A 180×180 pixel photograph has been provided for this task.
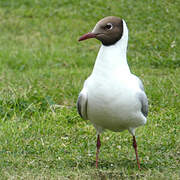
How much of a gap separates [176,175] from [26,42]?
7.03 m

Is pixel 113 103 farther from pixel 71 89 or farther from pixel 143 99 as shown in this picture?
pixel 71 89

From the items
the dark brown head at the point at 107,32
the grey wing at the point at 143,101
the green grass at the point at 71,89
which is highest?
the dark brown head at the point at 107,32

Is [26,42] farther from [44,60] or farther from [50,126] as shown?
[50,126]

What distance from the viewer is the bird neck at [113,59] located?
15.1ft

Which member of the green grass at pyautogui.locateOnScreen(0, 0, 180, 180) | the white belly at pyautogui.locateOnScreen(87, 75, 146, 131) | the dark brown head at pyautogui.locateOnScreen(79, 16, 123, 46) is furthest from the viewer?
the green grass at pyautogui.locateOnScreen(0, 0, 180, 180)

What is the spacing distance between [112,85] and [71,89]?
9.77ft

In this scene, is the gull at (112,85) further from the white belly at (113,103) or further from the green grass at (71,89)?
the green grass at (71,89)

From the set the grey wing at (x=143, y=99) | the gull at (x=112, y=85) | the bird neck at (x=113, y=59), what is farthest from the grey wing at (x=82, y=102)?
the grey wing at (x=143, y=99)

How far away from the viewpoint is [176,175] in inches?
177

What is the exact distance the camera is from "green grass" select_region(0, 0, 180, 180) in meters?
5.17

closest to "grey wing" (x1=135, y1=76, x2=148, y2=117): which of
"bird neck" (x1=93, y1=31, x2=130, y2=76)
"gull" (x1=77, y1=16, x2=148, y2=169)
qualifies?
"gull" (x1=77, y1=16, x2=148, y2=169)

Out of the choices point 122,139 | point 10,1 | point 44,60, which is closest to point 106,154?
point 122,139

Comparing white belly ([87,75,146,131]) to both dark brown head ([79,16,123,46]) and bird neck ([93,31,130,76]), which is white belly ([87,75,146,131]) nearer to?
bird neck ([93,31,130,76])

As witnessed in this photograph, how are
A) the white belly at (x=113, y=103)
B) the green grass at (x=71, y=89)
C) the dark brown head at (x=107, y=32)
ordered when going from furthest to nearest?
the green grass at (x=71, y=89) → the dark brown head at (x=107, y=32) → the white belly at (x=113, y=103)
